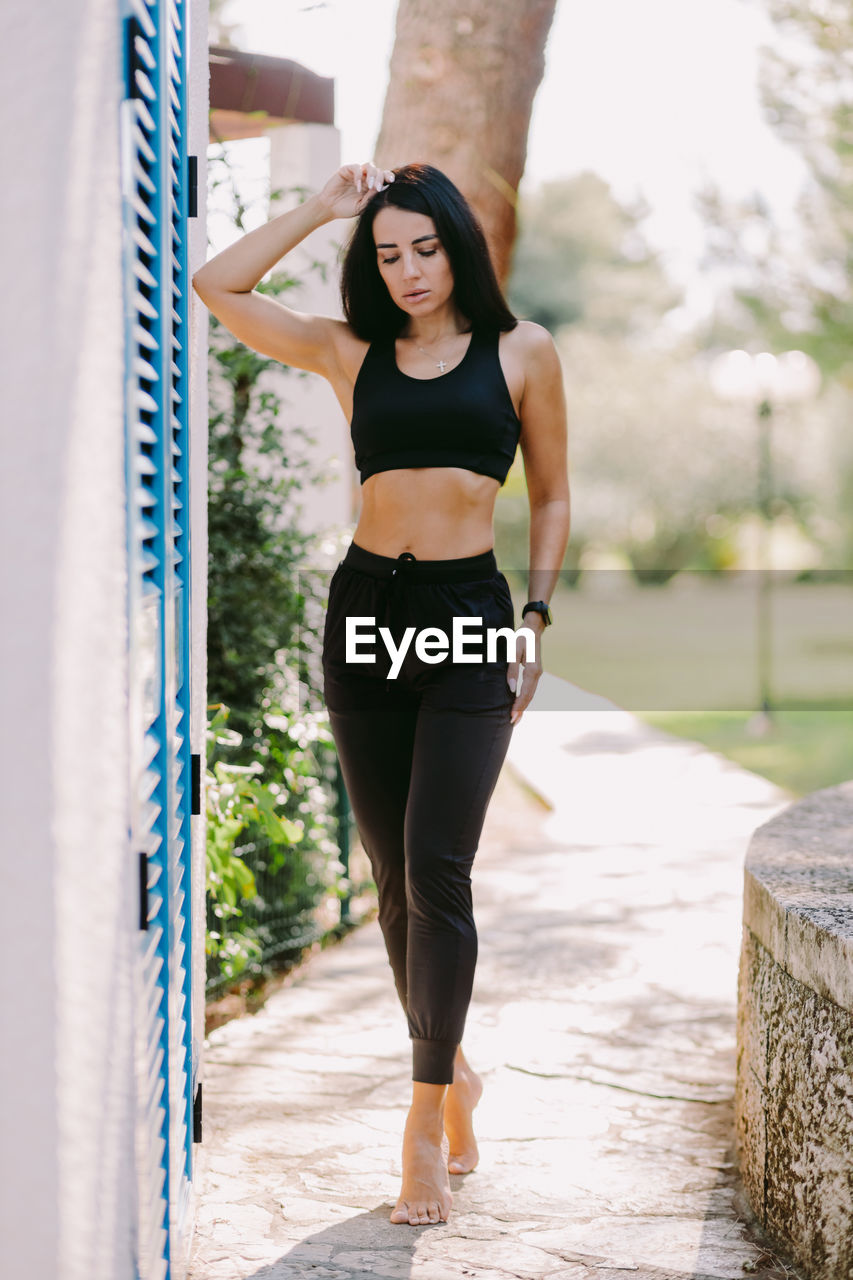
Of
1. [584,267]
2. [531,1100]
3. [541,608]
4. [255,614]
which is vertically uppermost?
[584,267]

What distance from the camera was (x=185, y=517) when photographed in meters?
2.41

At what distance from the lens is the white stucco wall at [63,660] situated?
1639 millimetres

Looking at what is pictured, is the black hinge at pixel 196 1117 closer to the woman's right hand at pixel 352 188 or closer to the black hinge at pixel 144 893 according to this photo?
the black hinge at pixel 144 893

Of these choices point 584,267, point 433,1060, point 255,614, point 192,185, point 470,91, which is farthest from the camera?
point 584,267

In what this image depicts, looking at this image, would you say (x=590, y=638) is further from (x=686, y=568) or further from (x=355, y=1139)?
(x=355, y=1139)

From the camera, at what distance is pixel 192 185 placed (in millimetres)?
2506

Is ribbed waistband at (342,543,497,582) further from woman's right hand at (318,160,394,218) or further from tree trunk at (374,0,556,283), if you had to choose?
tree trunk at (374,0,556,283)

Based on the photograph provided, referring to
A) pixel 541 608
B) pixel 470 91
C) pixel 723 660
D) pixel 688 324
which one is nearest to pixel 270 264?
pixel 541 608

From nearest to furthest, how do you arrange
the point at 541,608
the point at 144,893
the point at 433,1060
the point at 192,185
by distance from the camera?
the point at 144,893 → the point at 192,185 → the point at 433,1060 → the point at 541,608

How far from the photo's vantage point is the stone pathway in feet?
8.51

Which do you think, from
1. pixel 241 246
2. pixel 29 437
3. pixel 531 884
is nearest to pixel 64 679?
pixel 29 437

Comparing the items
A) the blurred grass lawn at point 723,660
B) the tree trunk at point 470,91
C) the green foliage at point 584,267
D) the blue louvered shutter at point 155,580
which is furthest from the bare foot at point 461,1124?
the green foliage at point 584,267

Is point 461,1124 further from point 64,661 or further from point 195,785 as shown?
point 64,661

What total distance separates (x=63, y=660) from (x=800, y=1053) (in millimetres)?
1611
